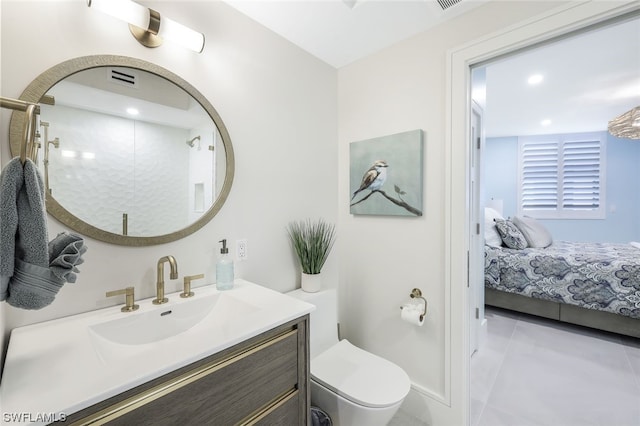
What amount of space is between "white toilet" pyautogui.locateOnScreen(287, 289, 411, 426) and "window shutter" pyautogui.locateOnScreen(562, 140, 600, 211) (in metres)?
4.99

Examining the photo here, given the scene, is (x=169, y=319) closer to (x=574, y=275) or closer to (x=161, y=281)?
(x=161, y=281)

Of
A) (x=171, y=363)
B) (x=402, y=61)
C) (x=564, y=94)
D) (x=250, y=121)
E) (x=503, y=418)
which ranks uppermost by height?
(x=564, y=94)

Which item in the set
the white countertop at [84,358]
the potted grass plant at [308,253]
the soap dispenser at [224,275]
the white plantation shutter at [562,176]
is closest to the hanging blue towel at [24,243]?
the white countertop at [84,358]

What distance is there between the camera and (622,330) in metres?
2.48

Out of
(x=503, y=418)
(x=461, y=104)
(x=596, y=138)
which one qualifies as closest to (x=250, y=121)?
(x=461, y=104)

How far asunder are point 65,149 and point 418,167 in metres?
1.65

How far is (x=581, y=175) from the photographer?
14.6ft

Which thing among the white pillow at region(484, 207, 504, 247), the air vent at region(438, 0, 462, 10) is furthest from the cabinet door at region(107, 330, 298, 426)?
the white pillow at region(484, 207, 504, 247)

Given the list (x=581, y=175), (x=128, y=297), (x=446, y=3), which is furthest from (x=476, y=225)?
(x=581, y=175)

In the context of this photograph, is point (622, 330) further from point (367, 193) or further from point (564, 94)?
point (367, 193)

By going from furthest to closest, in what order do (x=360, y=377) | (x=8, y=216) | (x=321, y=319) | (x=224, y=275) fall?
(x=321, y=319), (x=360, y=377), (x=224, y=275), (x=8, y=216)

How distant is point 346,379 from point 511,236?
9.31 ft

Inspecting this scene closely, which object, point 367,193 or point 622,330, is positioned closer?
point 367,193

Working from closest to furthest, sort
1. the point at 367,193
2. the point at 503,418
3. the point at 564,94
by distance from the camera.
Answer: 1. the point at 503,418
2. the point at 367,193
3. the point at 564,94
